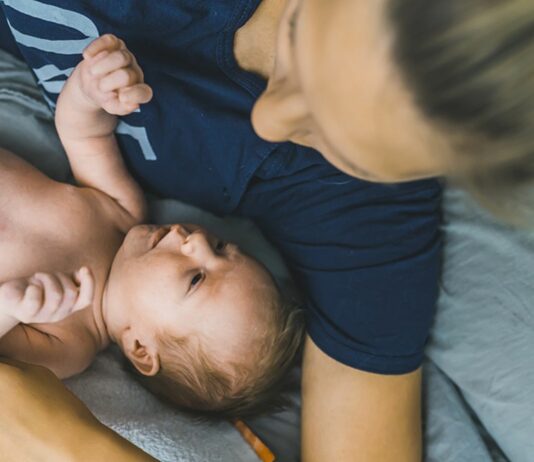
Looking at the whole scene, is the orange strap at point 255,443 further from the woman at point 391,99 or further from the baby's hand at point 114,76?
the baby's hand at point 114,76

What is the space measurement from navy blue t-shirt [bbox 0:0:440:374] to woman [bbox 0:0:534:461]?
10.3 inches

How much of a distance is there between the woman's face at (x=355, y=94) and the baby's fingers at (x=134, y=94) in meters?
0.27

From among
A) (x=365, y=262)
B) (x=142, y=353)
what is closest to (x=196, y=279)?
(x=142, y=353)

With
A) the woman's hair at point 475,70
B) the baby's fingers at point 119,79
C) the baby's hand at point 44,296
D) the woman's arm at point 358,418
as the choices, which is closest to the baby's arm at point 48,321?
the baby's hand at point 44,296

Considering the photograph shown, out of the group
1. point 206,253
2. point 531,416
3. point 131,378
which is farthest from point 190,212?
point 531,416

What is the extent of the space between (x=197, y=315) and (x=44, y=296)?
253 mm

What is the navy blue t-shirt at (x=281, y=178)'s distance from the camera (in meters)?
0.98

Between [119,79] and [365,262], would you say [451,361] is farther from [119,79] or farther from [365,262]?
[119,79]

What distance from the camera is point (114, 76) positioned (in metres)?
0.89

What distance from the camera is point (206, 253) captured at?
3.35ft

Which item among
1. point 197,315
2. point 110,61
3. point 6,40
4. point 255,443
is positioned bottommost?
point 255,443

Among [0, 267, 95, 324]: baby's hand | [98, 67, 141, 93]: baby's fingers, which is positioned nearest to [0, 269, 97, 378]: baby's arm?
[0, 267, 95, 324]: baby's hand

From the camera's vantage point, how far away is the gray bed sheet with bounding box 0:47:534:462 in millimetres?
1001

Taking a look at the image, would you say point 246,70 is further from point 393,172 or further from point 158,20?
point 393,172
